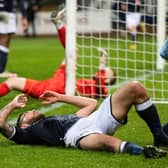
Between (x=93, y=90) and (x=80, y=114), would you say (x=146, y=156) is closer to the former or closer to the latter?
(x=80, y=114)

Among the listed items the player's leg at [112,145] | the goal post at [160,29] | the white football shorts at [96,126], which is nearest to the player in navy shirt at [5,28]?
the goal post at [160,29]

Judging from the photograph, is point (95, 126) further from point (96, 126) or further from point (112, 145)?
point (112, 145)

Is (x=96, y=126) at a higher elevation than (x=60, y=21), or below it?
below

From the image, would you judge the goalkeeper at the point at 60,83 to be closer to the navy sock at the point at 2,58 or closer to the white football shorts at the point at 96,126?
the navy sock at the point at 2,58

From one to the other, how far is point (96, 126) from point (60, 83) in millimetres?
3441

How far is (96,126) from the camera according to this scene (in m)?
6.21

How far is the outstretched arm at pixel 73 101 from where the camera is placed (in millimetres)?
6637

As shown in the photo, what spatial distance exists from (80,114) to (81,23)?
544 centimetres

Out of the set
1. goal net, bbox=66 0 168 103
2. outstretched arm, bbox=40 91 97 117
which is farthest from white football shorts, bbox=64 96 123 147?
goal net, bbox=66 0 168 103

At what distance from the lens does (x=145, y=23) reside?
488 inches

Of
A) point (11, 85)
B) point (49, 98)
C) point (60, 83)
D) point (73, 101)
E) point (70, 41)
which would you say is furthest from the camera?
point (70, 41)

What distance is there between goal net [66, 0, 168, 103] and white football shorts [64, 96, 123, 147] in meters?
3.43

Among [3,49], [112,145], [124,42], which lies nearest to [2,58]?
[3,49]

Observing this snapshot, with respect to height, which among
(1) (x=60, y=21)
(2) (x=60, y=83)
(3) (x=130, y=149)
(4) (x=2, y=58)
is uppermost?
(1) (x=60, y=21)
